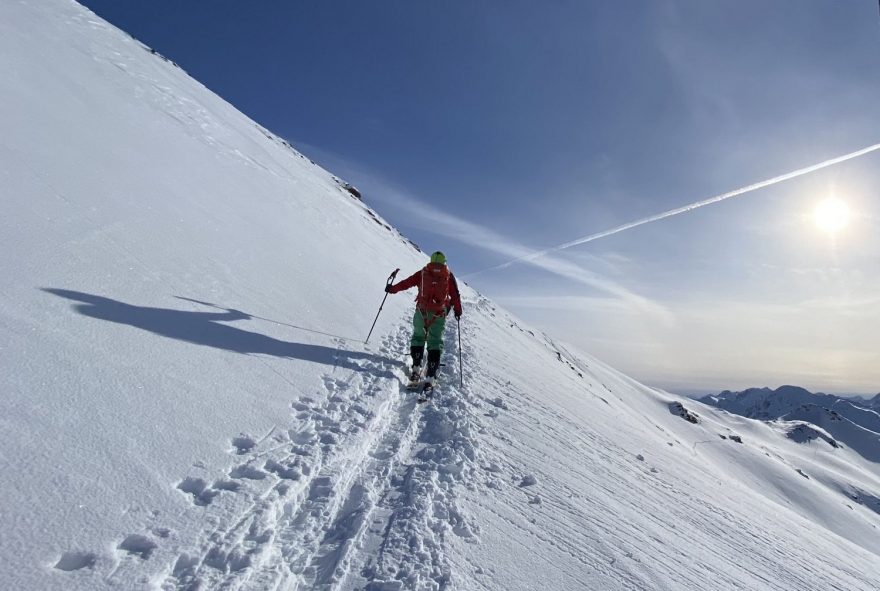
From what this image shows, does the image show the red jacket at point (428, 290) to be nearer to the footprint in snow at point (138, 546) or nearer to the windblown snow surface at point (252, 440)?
the windblown snow surface at point (252, 440)

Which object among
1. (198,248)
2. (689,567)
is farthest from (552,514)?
(198,248)

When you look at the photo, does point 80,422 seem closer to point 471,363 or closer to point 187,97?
point 471,363

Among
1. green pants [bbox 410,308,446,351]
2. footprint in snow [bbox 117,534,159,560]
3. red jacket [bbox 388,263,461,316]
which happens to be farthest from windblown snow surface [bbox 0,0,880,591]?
red jacket [bbox 388,263,461,316]

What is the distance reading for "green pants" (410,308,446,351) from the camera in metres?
7.55

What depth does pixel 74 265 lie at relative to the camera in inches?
200

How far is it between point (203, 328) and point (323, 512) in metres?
3.10

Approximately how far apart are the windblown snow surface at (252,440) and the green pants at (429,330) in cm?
66

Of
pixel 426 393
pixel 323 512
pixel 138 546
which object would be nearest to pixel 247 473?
pixel 323 512

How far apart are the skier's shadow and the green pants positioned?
1.00 meters

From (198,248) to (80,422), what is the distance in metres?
5.00

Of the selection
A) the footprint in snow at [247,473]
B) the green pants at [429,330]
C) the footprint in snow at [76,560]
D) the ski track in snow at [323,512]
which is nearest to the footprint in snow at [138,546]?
the ski track in snow at [323,512]

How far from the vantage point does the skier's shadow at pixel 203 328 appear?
4.55m

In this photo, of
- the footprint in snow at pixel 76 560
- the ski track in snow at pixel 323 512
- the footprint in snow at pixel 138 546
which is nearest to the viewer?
the footprint in snow at pixel 76 560

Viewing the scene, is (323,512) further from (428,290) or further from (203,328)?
(428,290)
